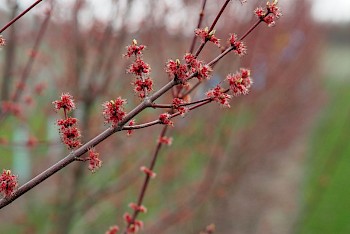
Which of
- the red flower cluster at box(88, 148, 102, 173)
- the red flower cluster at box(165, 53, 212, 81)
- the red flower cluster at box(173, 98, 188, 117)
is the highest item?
the red flower cluster at box(165, 53, 212, 81)

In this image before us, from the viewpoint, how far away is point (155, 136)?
6.26 meters

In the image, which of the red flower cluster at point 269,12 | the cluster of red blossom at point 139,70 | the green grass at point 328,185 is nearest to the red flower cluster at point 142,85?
the cluster of red blossom at point 139,70

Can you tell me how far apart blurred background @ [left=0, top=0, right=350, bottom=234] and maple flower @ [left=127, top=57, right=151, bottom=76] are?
1.47m

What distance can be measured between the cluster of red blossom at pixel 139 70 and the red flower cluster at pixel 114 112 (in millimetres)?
84

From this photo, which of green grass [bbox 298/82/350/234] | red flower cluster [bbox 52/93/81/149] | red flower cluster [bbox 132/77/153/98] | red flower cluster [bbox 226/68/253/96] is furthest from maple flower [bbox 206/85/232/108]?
green grass [bbox 298/82/350/234]

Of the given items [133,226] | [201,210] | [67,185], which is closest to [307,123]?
[201,210]

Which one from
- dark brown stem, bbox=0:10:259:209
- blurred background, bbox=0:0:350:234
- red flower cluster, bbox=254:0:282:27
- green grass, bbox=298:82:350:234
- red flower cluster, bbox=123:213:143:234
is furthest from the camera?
green grass, bbox=298:82:350:234

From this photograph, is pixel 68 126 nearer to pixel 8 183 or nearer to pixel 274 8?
pixel 8 183

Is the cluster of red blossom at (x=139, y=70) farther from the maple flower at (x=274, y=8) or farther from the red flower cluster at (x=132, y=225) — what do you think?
the red flower cluster at (x=132, y=225)

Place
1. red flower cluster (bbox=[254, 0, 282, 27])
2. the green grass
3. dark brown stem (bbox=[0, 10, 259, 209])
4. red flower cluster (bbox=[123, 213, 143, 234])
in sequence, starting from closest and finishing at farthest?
dark brown stem (bbox=[0, 10, 259, 209])
red flower cluster (bbox=[254, 0, 282, 27])
red flower cluster (bbox=[123, 213, 143, 234])
the green grass

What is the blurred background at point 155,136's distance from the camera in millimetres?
4441

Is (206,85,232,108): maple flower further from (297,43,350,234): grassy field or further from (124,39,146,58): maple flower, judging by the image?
(297,43,350,234): grassy field

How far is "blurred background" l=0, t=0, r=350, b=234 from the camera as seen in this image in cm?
444

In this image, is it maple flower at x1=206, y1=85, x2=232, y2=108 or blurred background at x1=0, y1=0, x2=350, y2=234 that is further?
blurred background at x1=0, y1=0, x2=350, y2=234
